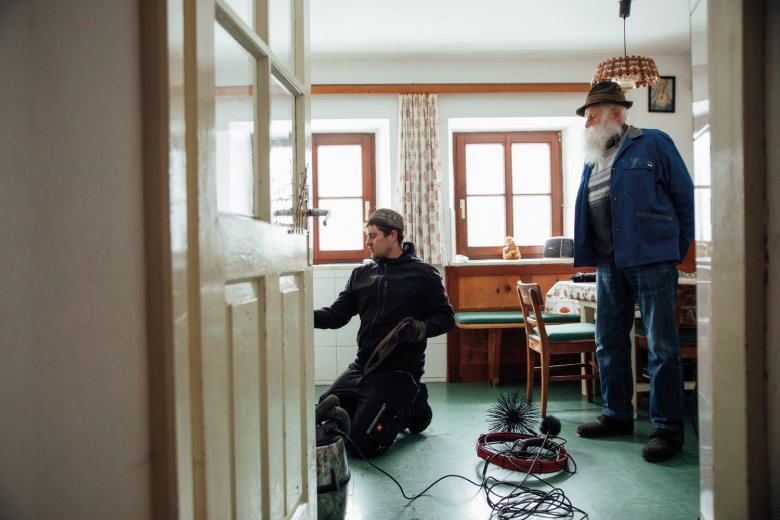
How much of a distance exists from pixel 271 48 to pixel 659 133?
2.05m

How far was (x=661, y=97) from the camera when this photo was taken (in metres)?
4.86

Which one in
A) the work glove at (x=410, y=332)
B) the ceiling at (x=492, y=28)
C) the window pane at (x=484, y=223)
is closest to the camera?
the work glove at (x=410, y=332)

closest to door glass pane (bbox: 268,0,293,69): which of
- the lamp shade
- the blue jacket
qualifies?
the blue jacket

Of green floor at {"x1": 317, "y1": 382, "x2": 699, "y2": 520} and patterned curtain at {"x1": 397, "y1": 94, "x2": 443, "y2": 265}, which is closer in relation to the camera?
green floor at {"x1": 317, "y1": 382, "x2": 699, "y2": 520}

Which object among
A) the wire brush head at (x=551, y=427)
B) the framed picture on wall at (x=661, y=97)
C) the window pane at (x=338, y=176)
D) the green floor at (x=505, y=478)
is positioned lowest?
the green floor at (x=505, y=478)

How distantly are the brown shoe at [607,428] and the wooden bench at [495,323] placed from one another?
4.22ft

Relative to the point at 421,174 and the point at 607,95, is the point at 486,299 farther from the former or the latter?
the point at 607,95

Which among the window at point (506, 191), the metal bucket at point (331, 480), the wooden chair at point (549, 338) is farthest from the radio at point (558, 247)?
the metal bucket at point (331, 480)

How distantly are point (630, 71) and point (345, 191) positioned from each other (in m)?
2.49

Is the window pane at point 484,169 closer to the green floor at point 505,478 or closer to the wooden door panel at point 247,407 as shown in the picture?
the green floor at point 505,478

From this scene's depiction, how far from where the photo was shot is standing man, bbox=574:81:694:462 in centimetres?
258

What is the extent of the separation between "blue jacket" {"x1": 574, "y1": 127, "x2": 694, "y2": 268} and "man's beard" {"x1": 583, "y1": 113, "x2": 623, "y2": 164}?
10cm

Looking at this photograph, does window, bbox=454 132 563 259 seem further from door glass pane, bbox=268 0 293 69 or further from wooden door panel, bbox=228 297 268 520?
wooden door panel, bbox=228 297 268 520

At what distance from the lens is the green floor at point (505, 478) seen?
207 cm
